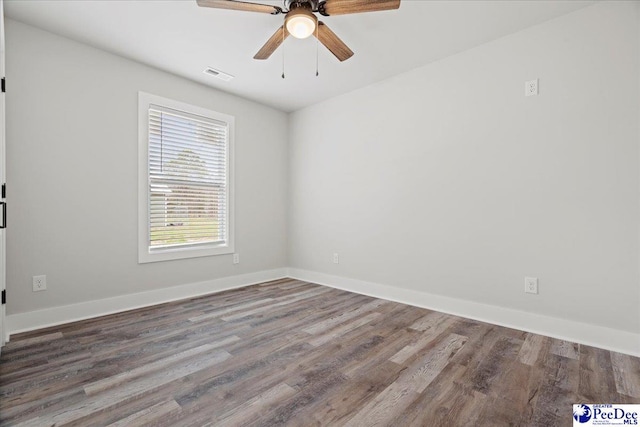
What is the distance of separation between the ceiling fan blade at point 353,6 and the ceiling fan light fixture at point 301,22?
10cm

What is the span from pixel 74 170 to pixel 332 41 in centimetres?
259

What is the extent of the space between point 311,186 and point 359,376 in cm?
298

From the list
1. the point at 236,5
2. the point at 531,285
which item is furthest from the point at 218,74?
the point at 531,285

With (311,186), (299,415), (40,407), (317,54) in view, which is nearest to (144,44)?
(317,54)

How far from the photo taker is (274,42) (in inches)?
94.5

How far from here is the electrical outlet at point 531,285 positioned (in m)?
2.58

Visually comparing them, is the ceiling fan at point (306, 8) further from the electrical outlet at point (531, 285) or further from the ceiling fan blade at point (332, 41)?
the electrical outlet at point (531, 285)

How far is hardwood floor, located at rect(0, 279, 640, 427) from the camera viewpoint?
1522mm

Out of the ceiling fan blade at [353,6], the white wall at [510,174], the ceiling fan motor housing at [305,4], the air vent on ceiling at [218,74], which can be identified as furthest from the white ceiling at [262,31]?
the ceiling fan blade at [353,6]

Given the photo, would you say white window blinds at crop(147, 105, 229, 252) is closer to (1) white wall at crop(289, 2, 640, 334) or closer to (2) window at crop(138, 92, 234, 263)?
(2) window at crop(138, 92, 234, 263)

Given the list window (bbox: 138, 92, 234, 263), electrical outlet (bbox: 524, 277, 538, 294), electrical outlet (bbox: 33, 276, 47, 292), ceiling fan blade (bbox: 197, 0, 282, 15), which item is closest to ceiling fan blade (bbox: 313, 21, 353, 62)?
ceiling fan blade (bbox: 197, 0, 282, 15)

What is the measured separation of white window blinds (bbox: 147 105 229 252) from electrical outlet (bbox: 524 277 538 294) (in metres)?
3.36

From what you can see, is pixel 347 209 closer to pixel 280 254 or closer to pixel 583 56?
pixel 280 254

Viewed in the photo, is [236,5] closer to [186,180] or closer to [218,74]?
[218,74]
